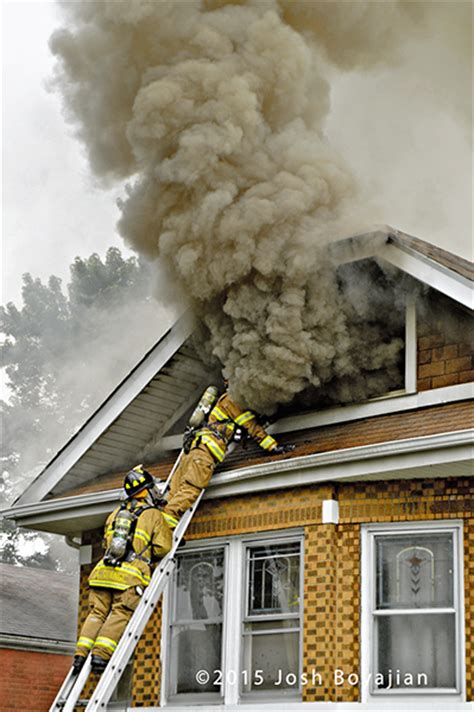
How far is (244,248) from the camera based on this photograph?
10641 mm

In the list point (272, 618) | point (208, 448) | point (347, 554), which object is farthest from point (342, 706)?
point (208, 448)

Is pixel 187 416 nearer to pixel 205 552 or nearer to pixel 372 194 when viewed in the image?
pixel 205 552

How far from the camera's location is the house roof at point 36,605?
1581 centimetres

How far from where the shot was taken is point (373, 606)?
9.33 metres

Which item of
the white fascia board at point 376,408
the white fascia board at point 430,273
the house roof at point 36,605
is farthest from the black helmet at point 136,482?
the house roof at point 36,605

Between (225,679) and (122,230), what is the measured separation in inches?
185

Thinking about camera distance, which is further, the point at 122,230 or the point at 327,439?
the point at 122,230

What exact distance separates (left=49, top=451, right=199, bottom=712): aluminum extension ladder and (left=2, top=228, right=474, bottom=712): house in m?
0.55

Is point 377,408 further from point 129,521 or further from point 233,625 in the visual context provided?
point 129,521

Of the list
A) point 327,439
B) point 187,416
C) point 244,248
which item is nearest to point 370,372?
point 327,439

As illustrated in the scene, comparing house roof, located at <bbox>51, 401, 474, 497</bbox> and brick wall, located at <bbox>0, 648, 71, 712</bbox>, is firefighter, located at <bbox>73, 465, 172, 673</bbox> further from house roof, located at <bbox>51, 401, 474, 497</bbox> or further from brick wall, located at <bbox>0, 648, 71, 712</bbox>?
brick wall, located at <bbox>0, 648, 71, 712</bbox>

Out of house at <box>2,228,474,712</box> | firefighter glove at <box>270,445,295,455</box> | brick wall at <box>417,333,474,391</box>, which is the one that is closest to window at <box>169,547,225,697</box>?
house at <box>2,228,474,712</box>

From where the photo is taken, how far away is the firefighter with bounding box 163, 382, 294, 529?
33.5 feet

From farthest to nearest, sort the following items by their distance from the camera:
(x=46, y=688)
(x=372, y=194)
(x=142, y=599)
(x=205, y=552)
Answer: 1. (x=46, y=688)
2. (x=372, y=194)
3. (x=205, y=552)
4. (x=142, y=599)
